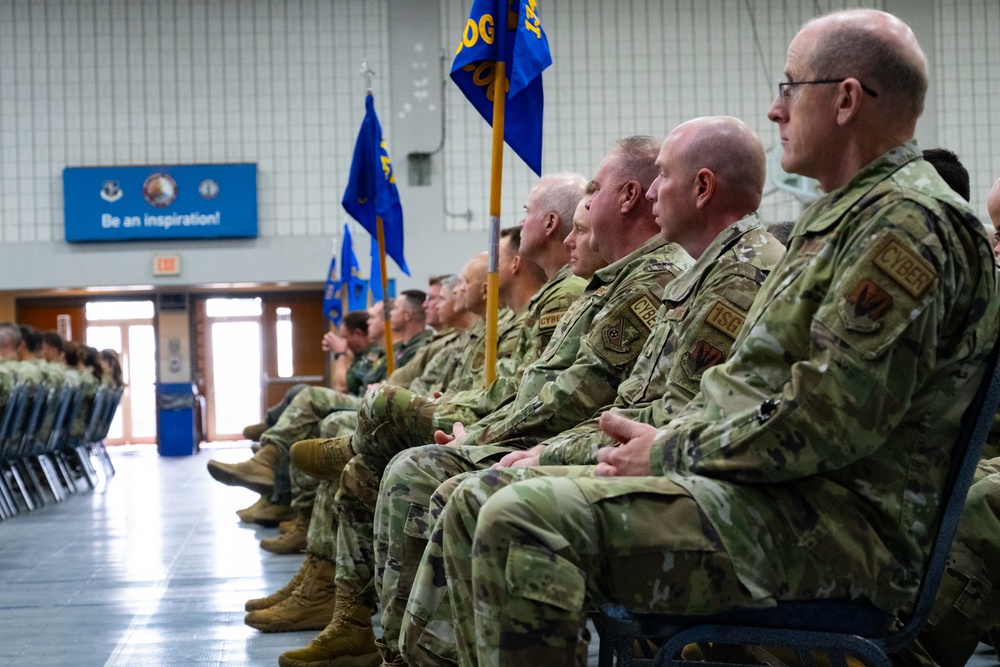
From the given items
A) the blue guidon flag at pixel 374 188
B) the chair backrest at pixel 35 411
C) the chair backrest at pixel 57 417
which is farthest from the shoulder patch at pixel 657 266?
the chair backrest at pixel 57 417

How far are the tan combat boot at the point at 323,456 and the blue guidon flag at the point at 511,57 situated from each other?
1090 mm

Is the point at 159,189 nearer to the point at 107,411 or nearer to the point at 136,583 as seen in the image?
the point at 107,411

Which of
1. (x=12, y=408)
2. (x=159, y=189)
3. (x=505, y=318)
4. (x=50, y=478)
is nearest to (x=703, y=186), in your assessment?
(x=505, y=318)

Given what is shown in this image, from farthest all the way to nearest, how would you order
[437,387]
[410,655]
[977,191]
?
[977,191] → [437,387] → [410,655]

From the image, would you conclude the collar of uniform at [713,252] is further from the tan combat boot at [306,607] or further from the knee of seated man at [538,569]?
the tan combat boot at [306,607]

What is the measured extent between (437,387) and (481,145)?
28.8 feet

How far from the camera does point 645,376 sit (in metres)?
2.03

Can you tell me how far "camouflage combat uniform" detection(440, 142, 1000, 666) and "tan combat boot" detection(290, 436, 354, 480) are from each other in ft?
7.11

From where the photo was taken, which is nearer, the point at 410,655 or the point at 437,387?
the point at 410,655

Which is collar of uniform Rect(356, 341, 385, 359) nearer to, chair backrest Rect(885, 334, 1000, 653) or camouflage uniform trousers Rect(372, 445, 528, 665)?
camouflage uniform trousers Rect(372, 445, 528, 665)

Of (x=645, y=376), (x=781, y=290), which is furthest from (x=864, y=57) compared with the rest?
(x=645, y=376)

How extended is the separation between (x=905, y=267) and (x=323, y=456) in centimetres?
248

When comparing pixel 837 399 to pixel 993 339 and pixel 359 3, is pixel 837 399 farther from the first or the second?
pixel 359 3

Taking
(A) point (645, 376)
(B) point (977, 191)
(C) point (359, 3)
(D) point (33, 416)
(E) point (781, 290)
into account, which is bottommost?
(D) point (33, 416)
